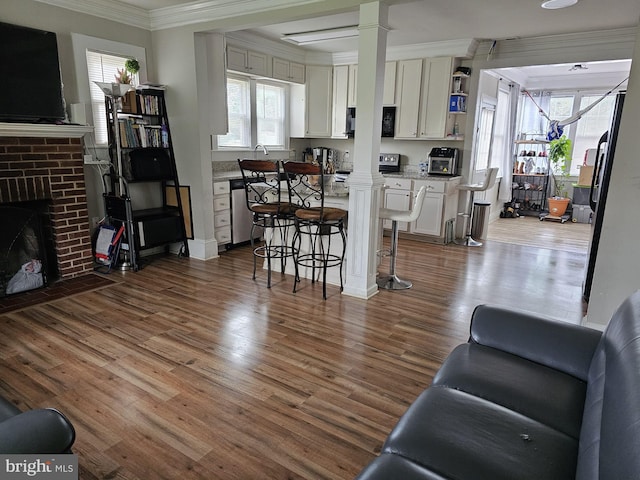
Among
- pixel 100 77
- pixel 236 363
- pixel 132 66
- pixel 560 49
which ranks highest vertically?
pixel 560 49

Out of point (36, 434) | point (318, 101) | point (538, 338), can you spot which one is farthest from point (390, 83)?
point (36, 434)

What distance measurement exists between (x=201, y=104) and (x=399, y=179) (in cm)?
285

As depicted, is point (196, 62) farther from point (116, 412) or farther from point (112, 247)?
point (116, 412)

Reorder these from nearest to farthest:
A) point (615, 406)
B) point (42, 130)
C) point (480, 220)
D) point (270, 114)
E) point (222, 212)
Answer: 1. point (615, 406)
2. point (42, 130)
3. point (222, 212)
4. point (480, 220)
5. point (270, 114)

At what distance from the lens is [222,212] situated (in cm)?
503

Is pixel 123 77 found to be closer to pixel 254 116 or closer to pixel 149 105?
pixel 149 105

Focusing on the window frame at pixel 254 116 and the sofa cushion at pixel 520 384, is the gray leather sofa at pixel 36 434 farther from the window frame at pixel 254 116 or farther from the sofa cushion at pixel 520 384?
the window frame at pixel 254 116

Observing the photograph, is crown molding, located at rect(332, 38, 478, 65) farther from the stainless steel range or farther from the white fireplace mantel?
the white fireplace mantel

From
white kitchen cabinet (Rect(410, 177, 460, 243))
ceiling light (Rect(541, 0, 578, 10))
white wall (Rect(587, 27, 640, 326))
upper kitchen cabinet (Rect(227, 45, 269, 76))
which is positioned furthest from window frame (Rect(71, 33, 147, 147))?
white wall (Rect(587, 27, 640, 326))

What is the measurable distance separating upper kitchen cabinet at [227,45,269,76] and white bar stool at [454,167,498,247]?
3161 mm

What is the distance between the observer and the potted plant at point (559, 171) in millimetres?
7957

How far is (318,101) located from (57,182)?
3925mm

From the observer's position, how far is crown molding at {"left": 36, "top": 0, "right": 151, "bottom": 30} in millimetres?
3953

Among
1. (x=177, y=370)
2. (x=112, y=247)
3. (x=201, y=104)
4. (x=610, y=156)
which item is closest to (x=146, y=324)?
(x=177, y=370)
